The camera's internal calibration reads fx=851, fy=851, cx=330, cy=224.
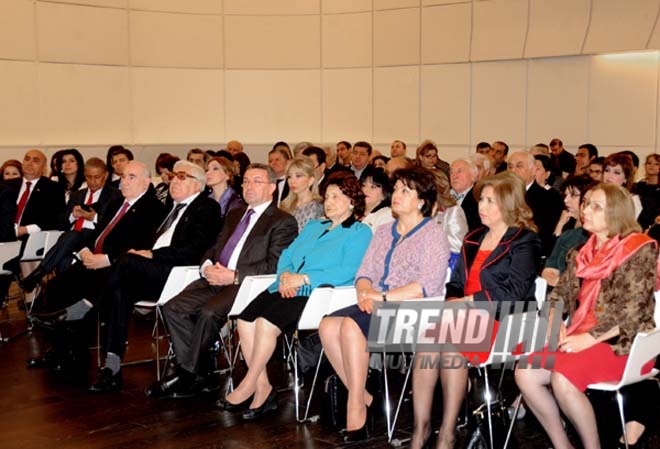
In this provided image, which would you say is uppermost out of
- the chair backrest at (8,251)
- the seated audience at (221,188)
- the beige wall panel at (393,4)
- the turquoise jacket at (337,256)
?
the beige wall panel at (393,4)

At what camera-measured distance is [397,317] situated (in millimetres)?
4258

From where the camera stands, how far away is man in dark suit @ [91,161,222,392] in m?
5.44

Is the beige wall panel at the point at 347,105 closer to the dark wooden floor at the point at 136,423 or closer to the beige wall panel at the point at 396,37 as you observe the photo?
the beige wall panel at the point at 396,37

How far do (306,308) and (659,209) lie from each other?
3.02 m

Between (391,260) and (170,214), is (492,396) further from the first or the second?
(170,214)

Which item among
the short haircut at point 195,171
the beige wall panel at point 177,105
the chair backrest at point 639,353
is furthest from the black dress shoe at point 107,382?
the beige wall panel at point 177,105

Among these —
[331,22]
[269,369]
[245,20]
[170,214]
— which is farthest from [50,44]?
[269,369]

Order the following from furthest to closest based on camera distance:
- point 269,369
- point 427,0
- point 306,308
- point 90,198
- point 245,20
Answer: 1. point 245,20
2. point 427,0
3. point 90,198
4. point 269,369
5. point 306,308

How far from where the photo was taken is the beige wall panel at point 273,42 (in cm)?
1306

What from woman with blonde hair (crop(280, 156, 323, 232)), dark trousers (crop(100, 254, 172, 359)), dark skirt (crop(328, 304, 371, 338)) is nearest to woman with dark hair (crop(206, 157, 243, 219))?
woman with blonde hair (crop(280, 156, 323, 232))

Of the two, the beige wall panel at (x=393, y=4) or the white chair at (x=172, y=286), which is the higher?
the beige wall panel at (x=393, y=4)

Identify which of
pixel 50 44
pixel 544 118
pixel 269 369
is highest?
pixel 50 44

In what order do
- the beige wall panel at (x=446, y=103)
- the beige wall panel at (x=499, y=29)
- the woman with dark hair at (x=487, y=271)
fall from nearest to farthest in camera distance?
the woman with dark hair at (x=487, y=271) < the beige wall panel at (x=499, y=29) < the beige wall panel at (x=446, y=103)

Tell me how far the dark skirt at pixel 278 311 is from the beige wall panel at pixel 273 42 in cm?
880
